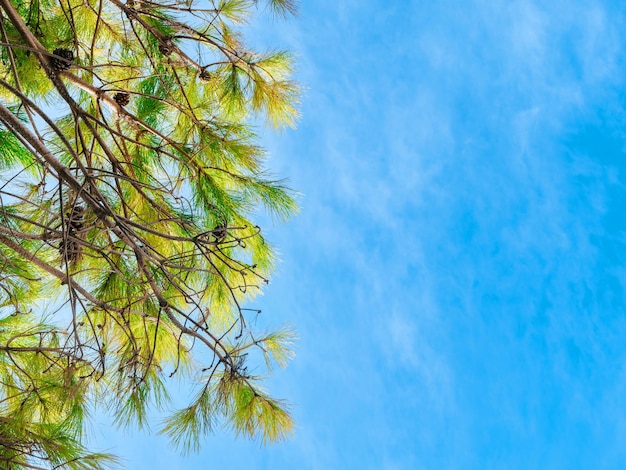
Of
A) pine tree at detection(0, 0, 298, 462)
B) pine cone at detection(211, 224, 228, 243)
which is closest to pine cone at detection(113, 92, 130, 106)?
pine tree at detection(0, 0, 298, 462)

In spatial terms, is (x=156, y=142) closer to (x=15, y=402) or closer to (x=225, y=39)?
(x=225, y=39)

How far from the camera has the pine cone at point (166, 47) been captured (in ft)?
6.10

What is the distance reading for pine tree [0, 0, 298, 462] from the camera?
4.39ft

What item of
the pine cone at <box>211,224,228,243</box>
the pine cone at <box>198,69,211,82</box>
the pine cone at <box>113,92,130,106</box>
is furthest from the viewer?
the pine cone at <box>198,69,211,82</box>

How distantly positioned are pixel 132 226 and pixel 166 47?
0.83m

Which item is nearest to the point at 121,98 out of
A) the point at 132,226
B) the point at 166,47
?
the point at 166,47

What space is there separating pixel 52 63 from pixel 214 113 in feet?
2.29

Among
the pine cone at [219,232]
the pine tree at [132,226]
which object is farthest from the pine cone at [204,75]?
the pine cone at [219,232]

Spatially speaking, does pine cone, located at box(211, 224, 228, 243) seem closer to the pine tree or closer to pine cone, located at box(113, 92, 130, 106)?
the pine tree

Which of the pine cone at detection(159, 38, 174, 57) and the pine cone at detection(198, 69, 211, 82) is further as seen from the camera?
the pine cone at detection(198, 69, 211, 82)

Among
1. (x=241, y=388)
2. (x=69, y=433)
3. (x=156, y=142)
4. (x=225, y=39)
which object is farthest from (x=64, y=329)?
(x=225, y=39)

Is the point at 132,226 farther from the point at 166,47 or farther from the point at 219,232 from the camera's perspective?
the point at 166,47

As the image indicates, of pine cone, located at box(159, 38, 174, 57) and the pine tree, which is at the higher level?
pine cone, located at box(159, 38, 174, 57)

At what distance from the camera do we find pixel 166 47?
6.12ft
